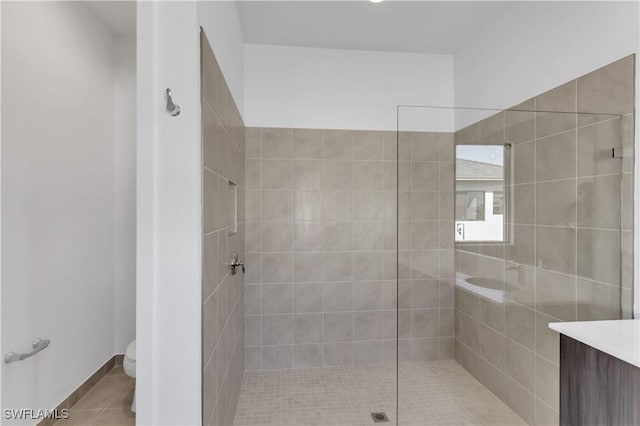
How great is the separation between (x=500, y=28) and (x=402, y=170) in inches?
58.3

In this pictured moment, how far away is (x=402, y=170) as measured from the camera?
1.83 meters

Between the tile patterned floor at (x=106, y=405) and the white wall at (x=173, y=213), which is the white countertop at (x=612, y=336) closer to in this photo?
the white wall at (x=173, y=213)

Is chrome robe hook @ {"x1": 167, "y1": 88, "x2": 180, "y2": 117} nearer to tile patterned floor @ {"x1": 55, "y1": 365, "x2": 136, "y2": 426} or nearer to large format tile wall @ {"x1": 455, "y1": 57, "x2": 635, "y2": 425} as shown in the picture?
large format tile wall @ {"x1": 455, "y1": 57, "x2": 635, "y2": 425}

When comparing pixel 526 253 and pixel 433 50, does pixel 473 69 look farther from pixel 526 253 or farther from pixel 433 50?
pixel 526 253

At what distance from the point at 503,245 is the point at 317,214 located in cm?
152

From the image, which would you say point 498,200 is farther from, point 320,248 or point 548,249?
point 320,248

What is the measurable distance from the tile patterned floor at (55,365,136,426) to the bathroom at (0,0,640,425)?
0.02m

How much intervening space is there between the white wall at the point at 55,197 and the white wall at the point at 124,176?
57 mm

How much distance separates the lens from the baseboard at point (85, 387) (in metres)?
1.81

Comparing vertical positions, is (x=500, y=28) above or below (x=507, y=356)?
above

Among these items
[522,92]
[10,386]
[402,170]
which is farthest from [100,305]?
[522,92]

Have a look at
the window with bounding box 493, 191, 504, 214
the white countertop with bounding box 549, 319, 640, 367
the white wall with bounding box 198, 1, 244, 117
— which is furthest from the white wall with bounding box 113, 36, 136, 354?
the white countertop with bounding box 549, 319, 640, 367

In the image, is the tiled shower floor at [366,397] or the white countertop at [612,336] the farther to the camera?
the tiled shower floor at [366,397]

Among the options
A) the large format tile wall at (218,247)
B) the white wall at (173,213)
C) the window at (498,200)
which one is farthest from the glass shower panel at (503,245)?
the white wall at (173,213)
